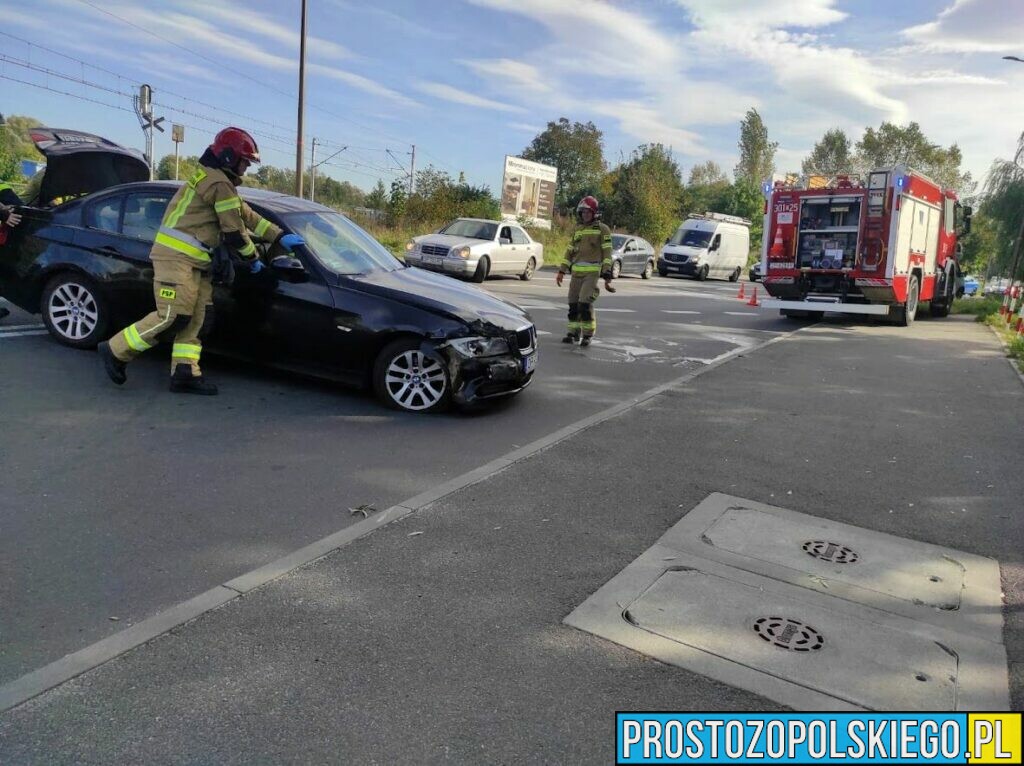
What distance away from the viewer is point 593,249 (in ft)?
35.6

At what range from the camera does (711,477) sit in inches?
217

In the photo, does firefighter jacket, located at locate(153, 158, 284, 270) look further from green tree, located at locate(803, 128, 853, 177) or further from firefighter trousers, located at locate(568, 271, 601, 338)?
green tree, located at locate(803, 128, 853, 177)

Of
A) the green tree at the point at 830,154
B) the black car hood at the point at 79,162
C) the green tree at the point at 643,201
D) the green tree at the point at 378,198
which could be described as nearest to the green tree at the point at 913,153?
the green tree at the point at 830,154

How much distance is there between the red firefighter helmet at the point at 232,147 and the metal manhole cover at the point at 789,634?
5.21 m

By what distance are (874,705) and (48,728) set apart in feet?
9.25

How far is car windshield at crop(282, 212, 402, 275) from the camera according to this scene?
23.4 feet

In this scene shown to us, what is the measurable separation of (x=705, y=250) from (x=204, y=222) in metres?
28.2

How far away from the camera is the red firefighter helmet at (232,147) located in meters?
6.38

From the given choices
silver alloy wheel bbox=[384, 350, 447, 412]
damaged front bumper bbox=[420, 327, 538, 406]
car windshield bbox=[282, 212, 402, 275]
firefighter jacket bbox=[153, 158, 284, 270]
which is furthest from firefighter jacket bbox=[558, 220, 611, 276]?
firefighter jacket bbox=[153, 158, 284, 270]

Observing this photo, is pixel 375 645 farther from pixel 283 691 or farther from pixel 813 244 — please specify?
pixel 813 244

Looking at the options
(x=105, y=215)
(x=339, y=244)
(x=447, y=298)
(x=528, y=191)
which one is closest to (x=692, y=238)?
(x=528, y=191)

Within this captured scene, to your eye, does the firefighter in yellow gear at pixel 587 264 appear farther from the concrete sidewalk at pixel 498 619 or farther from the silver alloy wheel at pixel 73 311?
the silver alloy wheel at pixel 73 311

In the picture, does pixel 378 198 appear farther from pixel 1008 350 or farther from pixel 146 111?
pixel 1008 350

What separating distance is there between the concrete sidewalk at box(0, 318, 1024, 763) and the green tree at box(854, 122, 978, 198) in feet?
265
